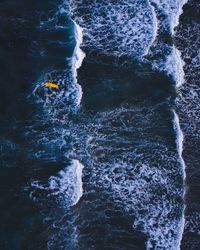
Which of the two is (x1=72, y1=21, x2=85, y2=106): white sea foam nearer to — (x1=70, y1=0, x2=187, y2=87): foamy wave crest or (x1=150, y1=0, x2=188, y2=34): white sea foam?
(x1=70, y1=0, x2=187, y2=87): foamy wave crest

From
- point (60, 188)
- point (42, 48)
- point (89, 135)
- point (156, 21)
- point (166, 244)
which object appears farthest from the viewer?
point (156, 21)

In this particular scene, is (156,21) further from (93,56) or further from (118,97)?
(118,97)

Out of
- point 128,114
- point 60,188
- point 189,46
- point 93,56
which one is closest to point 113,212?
point 60,188

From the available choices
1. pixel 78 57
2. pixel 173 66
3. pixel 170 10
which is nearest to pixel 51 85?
pixel 78 57

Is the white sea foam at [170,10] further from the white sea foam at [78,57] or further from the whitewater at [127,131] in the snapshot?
the white sea foam at [78,57]

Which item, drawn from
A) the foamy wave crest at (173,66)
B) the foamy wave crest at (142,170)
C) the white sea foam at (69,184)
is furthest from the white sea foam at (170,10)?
the white sea foam at (69,184)
